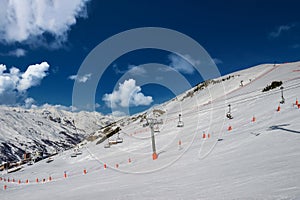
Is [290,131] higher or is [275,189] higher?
[290,131]

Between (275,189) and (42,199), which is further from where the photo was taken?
(42,199)

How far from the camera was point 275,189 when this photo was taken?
493 cm

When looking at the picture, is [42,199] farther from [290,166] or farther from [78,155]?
[78,155]

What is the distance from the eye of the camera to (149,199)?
7078mm

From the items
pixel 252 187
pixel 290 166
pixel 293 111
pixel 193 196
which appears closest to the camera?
pixel 252 187

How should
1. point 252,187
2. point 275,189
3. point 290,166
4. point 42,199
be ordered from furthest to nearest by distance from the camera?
point 42,199
point 290,166
point 252,187
point 275,189

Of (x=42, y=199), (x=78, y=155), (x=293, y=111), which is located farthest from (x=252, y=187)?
(x=78, y=155)

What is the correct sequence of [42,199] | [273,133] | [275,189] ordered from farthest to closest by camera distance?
1. [273,133]
2. [42,199]
3. [275,189]

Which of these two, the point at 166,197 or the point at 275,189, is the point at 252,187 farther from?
the point at 166,197

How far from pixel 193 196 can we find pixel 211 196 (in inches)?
23.6

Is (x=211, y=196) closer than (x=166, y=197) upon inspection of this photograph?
Yes

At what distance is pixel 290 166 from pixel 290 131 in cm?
774

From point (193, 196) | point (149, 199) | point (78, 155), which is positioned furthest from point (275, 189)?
point (78, 155)

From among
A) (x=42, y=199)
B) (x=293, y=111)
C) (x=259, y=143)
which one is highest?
(x=293, y=111)
